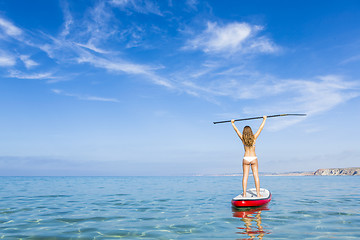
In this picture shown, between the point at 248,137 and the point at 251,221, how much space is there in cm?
430

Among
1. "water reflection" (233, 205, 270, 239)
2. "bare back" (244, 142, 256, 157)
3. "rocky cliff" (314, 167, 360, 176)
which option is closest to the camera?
"water reflection" (233, 205, 270, 239)

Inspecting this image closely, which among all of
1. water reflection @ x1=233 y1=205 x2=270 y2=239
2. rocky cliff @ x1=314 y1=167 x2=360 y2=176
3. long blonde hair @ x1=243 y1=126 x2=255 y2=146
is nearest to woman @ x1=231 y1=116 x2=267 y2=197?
long blonde hair @ x1=243 y1=126 x2=255 y2=146

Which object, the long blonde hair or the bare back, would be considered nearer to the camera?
the long blonde hair

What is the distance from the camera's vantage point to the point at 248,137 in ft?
42.0

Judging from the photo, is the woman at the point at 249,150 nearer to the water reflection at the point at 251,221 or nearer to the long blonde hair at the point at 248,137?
the long blonde hair at the point at 248,137

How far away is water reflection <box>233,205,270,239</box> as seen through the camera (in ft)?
25.7

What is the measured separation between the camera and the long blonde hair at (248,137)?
42.0ft

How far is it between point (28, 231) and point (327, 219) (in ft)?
33.5

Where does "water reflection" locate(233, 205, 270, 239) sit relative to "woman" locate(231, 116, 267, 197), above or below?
below

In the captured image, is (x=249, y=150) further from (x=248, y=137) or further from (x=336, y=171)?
(x=336, y=171)

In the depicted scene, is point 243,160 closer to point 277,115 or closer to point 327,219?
point 277,115

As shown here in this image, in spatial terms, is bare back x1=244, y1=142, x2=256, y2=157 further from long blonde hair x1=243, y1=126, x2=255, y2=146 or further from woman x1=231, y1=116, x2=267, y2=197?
long blonde hair x1=243, y1=126, x2=255, y2=146

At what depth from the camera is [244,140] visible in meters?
13.0

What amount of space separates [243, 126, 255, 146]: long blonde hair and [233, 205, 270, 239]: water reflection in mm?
2922
